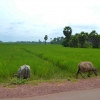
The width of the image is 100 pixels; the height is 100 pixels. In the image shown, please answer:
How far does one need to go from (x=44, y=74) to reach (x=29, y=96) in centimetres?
352

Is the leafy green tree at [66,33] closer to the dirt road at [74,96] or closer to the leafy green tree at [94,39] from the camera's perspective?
the leafy green tree at [94,39]

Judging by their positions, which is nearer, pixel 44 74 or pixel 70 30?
pixel 44 74

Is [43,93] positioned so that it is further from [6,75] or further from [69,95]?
[6,75]

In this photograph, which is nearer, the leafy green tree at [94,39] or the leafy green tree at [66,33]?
the leafy green tree at [94,39]

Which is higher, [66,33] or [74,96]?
[66,33]

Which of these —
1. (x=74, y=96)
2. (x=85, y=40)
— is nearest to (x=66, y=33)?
(x=85, y=40)

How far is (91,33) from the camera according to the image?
59.0 m

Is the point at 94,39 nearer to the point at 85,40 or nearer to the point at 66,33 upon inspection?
the point at 85,40

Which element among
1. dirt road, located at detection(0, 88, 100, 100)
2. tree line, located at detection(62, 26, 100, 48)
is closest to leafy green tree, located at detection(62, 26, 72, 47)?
tree line, located at detection(62, 26, 100, 48)

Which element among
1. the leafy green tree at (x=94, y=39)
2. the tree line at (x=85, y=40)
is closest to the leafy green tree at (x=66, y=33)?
the tree line at (x=85, y=40)

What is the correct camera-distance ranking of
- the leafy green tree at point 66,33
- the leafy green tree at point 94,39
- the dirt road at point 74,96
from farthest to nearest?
the leafy green tree at point 66,33 → the leafy green tree at point 94,39 → the dirt road at point 74,96

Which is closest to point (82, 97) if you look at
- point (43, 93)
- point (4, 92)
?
point (43, 93)

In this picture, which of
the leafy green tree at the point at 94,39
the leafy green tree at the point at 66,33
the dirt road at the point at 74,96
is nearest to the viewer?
the dirt road at the point at 74,96

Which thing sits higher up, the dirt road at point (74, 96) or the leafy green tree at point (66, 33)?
the leafy green tree at point (66, 33)
